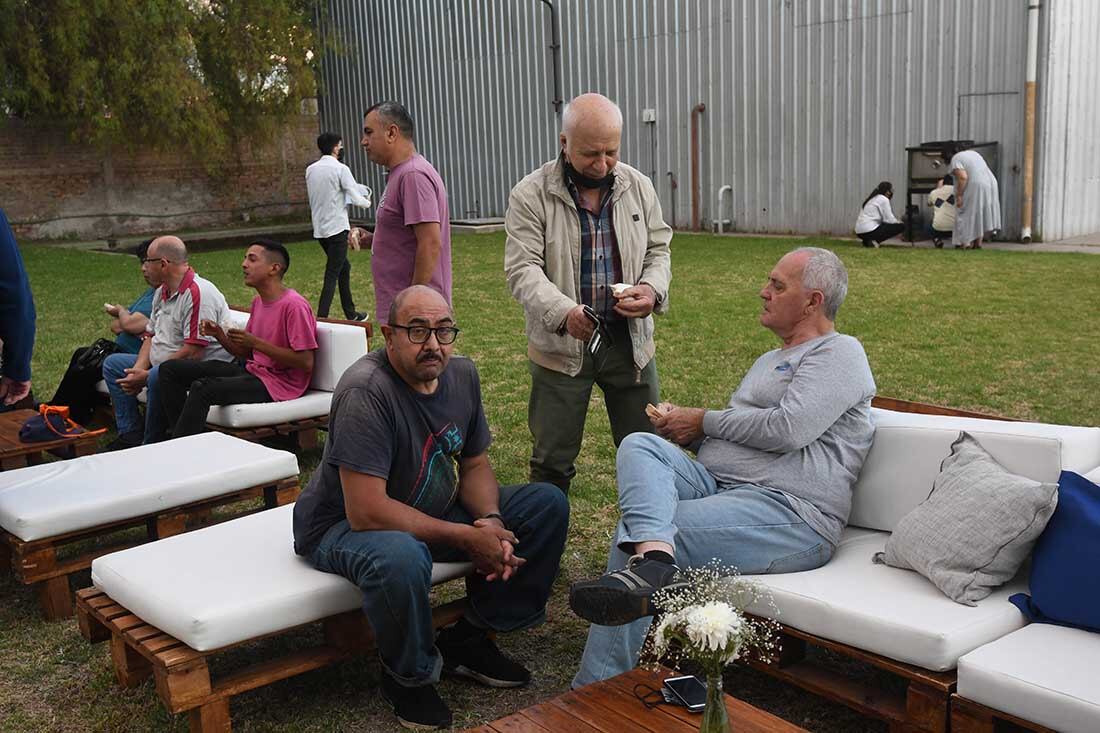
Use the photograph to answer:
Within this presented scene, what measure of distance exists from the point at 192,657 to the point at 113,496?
4.81 feet

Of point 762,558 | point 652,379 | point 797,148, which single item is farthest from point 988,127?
point 762,558

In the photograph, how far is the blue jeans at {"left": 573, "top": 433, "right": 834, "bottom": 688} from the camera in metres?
3.28

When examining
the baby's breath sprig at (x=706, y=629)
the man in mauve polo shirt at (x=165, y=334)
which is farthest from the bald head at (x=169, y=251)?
the baby's breath sprig at (x=706, y=629)

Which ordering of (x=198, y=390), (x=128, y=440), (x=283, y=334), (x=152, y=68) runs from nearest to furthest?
(x=198, y=390), (x=283, y=334), (x=128, y=440), (x=152, y=68)

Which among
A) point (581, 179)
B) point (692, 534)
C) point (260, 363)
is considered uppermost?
point (581, 179)

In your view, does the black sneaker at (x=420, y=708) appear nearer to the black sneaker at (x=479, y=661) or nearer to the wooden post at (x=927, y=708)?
the black sneaker at (x=479, y=661)

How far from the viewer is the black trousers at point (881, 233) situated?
16.0 meters

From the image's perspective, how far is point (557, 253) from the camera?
4359mm

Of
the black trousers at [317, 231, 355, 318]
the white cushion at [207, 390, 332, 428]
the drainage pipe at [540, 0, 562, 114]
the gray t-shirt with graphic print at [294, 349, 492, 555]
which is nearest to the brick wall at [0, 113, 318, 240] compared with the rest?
the drainage pipe at [540, 0, 562, 114]

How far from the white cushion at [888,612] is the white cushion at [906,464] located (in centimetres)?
30

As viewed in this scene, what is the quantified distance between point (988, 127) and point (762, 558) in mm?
14276

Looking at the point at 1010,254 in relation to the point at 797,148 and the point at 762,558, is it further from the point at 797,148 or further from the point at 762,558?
the point at 762,558

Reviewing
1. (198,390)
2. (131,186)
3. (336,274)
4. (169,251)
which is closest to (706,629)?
(198,390)

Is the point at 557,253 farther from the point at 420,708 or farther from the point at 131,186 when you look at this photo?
the point at 131,186
